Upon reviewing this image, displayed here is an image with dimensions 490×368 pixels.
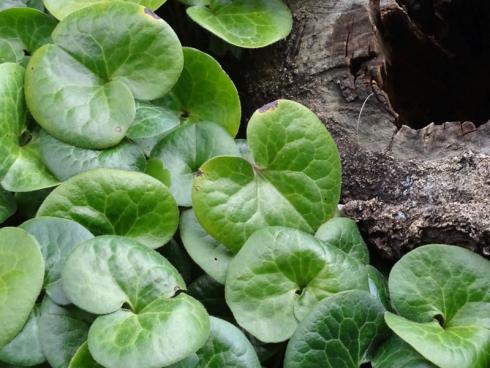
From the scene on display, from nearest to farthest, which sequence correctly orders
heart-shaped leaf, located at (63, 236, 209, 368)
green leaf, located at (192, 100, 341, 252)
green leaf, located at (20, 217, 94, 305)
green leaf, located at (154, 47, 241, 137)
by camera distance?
1. heart-shaped leaf, located at (63, 236, 209, 368)
2. green leaf, located at (20, 217, 94, 305)
3. green leaf, located at (192, 100, 341, 252)
4. green leaf, located at (154, 47, 241, 137)

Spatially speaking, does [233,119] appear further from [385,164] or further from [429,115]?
[429,115]

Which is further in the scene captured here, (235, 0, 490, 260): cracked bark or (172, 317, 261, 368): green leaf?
(235, 0, 490, 260): cracked bark

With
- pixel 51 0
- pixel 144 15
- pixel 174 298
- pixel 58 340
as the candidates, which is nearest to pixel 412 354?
pixel 174 298

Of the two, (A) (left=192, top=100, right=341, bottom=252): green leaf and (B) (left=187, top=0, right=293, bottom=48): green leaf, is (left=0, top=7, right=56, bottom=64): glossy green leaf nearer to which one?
(B) (left=187, top=0, right=293, bottom=48): green leaf

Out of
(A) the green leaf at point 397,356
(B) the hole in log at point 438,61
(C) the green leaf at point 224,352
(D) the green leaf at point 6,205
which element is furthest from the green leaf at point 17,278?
(B) the hole in log at point 438,61

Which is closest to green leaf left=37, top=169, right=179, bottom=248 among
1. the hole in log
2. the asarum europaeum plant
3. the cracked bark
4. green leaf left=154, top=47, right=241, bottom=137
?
the asarum europaeum plant

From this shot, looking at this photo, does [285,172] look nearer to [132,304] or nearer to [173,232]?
[173,232]

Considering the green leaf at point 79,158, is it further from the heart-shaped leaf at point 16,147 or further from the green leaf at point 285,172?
the green leaf at point 285,172
